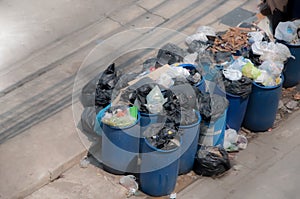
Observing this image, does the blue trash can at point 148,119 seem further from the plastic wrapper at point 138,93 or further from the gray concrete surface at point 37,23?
the gray concrete surface at point 37,23

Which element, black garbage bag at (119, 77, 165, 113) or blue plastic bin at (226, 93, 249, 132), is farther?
blue plastic bin at (226, 93, 249, 132)

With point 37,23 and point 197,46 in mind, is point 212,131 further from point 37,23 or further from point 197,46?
point 37,23

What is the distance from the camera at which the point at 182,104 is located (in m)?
7.53

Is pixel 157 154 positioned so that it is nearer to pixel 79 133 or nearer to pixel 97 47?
pixel 79 133

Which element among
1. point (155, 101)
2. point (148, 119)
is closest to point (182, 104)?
point (155, 101)

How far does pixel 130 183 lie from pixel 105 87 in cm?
144

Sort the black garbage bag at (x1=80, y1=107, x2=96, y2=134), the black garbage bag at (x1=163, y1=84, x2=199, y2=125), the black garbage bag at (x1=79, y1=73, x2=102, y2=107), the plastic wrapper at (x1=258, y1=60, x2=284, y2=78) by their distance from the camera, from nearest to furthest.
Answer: the black garbage bag at (x1=163, y1=84, x2=199, y2=125) < the black garbage bag at (x1=80, y1=107, x2=96, y2=134) < the plastic wrapper at (x1=258, y1=60, x2=284, y2=78) < the black garbage bag at (x1=79, y1=73, x2=102, y2=107)

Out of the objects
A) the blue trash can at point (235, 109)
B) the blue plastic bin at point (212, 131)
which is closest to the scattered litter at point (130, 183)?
the blue plastic bin at point (212, 131)

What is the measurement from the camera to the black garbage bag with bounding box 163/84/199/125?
732 centimetres

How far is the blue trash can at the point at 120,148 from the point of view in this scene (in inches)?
284

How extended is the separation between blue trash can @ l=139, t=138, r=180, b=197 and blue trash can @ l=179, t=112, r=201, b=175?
263mm

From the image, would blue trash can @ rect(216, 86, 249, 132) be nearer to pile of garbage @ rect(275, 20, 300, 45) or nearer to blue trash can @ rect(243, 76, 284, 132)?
blue trash can @ rect(243, 76, 284, 132)

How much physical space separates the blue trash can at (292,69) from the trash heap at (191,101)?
0.30 metres

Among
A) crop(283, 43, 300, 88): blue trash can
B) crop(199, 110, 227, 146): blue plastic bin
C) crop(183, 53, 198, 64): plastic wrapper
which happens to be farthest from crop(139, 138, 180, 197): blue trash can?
crop(283, 43, 300, 88): blue trash can
